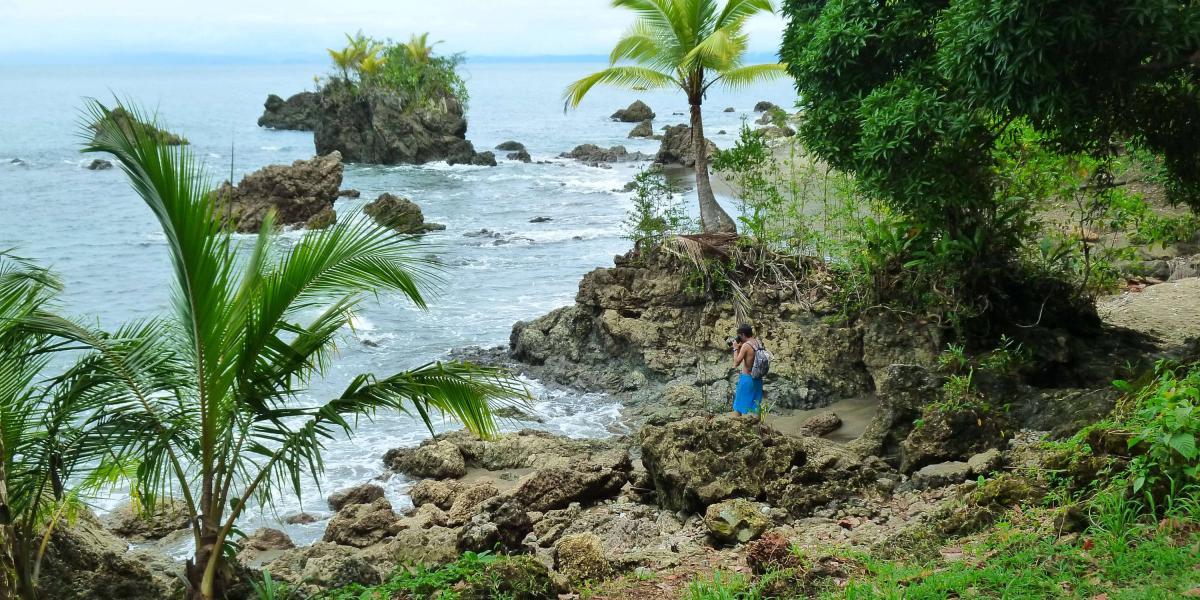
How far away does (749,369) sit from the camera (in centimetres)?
1178

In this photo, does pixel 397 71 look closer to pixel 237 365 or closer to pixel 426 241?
pixel 426 241

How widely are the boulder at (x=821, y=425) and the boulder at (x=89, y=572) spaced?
23.8 ft

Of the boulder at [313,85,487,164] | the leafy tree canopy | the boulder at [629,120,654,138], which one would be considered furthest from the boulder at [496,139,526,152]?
the leafy tree canopy

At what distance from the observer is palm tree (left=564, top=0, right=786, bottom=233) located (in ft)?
55.8

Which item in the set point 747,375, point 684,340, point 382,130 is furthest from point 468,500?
point 382,130

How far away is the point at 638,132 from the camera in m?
64.6

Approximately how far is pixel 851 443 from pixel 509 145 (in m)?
52.6

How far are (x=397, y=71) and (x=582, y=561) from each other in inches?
1847

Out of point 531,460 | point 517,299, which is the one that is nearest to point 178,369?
point 531,460

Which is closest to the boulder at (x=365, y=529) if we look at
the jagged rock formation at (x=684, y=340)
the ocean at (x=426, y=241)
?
the ocean at (x=426, y=241)

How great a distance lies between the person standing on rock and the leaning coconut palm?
17.1 feet

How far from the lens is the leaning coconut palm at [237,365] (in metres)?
6.32

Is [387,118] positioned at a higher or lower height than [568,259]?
higher

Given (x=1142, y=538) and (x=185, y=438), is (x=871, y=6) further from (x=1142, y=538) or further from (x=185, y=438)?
(x=185, y=438)
